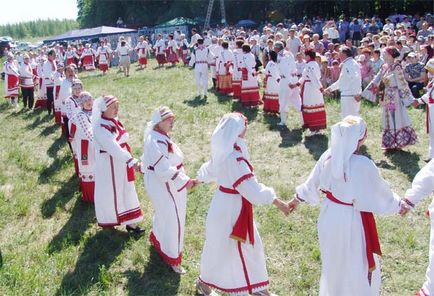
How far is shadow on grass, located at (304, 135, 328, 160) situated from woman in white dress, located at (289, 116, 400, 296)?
455 centimetres

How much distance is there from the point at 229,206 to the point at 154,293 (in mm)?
1297

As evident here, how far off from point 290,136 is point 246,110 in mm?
2418

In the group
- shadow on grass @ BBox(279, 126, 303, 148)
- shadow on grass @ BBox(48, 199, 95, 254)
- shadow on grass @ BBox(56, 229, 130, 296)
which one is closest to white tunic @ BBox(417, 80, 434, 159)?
shadow on grass @ BBox(279, 126, 303, 148)

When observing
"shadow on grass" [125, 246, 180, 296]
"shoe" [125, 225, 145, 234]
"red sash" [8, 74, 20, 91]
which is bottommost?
"shadow on grass" [125, 246, 180, 296]

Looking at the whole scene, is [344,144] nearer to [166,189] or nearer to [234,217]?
[234,217]

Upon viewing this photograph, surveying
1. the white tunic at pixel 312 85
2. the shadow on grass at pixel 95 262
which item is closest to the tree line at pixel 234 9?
the white tunic at pixel 312 85

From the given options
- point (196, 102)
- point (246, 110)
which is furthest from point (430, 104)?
point (196, 102)

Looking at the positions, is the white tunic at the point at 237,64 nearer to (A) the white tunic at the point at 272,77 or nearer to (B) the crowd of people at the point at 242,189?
(A) the white tunic at the point at 272,77

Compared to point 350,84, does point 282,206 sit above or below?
below

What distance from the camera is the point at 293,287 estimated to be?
15.3 ft

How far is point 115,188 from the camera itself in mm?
5641

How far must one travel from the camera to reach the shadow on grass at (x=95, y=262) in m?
4.88

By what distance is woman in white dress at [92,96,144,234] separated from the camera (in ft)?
17.7

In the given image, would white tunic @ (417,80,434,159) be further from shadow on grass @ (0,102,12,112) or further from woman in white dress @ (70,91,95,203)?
shadow on grass @ (0,102,12,112)
